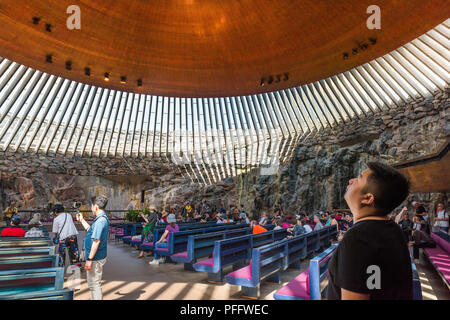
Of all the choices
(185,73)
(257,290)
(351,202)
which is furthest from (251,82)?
(351,202)

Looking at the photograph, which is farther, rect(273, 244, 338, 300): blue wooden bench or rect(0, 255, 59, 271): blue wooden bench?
rect(0, 255, 59, 271): blue wooden bench

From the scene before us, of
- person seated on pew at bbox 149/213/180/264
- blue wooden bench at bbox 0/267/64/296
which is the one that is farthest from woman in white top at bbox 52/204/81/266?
blue wooden bench at bbox 0/267/64/296

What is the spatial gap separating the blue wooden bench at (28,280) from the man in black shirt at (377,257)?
242 cm

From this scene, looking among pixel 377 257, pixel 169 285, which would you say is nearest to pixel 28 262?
pixel 169 285

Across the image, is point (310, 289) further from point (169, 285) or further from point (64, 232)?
point (64, 232)

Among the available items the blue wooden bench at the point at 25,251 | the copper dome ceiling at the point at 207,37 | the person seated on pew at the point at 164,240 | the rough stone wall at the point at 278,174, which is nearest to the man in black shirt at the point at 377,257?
the blue wooden bench at the point at 25,251

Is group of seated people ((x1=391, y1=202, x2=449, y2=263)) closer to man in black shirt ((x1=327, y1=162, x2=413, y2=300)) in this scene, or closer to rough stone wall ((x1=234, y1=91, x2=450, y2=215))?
rough stone wall ((x1=234, y1=91, x2=450, y2=215))

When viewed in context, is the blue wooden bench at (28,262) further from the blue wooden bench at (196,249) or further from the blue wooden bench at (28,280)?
the blue wooden bench at (196,249)

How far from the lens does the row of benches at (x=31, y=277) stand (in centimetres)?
193

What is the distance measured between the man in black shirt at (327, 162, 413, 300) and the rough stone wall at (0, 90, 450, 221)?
1377 cm

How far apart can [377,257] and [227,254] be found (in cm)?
435

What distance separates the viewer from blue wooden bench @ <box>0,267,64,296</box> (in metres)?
2.44

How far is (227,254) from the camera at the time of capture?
5.16 metres

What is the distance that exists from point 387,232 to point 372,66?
14729mm
